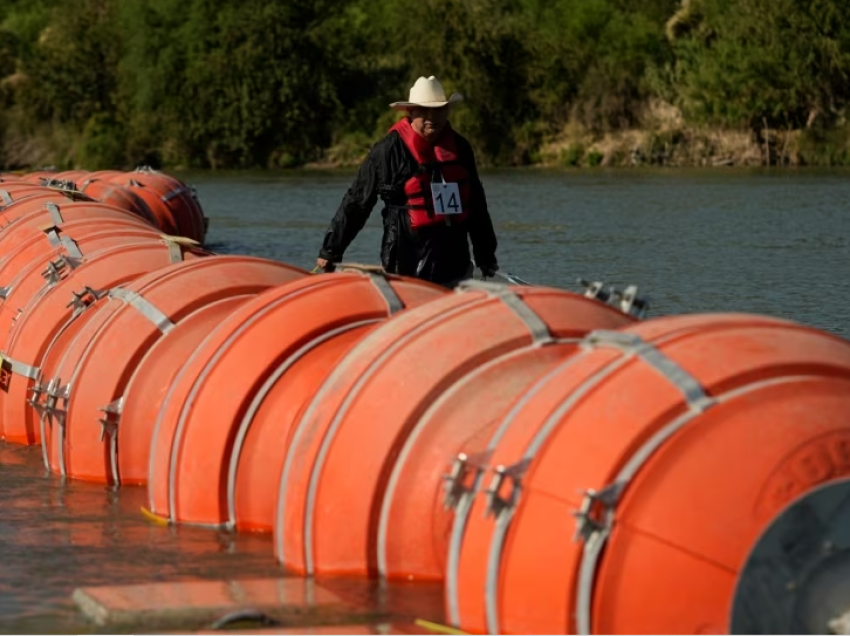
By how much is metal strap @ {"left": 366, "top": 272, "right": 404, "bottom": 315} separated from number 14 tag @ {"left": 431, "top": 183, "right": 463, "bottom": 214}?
2.08m

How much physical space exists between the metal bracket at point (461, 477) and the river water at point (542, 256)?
1.65 metres

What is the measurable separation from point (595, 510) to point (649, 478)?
180mm

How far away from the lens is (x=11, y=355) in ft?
36.5

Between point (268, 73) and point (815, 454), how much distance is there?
74.3 metres

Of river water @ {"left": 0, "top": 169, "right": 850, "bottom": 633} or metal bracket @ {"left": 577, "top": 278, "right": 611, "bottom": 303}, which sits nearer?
metal bracket @ {"left": 577, "top": 278, "right": 611, "bottom": 303}

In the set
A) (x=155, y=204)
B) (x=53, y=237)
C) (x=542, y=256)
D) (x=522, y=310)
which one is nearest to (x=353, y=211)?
(x=53, y=237)

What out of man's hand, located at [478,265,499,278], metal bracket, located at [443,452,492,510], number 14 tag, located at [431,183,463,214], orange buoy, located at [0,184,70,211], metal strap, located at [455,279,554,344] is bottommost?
orange buoy, located at [0,184,70,211]

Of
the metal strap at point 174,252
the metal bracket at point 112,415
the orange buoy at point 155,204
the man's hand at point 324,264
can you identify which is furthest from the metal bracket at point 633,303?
the orange buoy at point 155,204

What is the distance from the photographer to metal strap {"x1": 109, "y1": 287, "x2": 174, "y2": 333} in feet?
30.3

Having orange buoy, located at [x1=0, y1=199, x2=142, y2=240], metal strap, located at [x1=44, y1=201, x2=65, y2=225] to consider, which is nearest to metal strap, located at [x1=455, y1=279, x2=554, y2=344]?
orange buoy, located at [x1=0, y1=199, x2=142, y2=240]

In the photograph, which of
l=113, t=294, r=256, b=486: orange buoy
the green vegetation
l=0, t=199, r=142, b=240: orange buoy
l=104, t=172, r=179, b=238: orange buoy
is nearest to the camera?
l=113, t=294, r=256, b=486: orange buoy

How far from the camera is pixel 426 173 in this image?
10328mm

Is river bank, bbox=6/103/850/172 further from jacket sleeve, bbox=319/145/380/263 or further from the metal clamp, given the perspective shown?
the metal clamp

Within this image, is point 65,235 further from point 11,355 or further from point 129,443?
point 129,443
